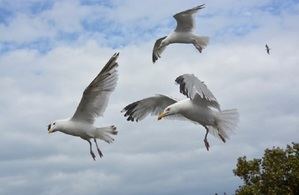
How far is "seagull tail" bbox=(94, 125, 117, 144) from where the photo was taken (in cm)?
1419

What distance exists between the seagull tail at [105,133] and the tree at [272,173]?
13.4 metres

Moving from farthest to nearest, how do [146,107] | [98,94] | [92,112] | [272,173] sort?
1. [272,173]
2. [146,107]
3. [92,112]
4. [98,94]

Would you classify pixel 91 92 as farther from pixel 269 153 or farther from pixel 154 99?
pixel 269 153

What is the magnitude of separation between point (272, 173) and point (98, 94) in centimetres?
1454

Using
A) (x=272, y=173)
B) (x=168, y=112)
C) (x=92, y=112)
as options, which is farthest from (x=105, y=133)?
(x=272, y=173)

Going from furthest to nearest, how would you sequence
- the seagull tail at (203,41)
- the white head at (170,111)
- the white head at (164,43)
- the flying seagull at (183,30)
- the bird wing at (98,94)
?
1. the white head at (164,43)
2. the flying seagull at (183,30)
3. the seagull tail at (203,41)
4. the white head at (170,111)
5. the bird wing at (98,94)

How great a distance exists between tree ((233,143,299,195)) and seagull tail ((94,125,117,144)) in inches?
529

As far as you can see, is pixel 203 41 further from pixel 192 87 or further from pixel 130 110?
pixel 192 87

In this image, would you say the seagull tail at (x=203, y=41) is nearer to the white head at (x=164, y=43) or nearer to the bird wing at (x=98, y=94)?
the white head at (x=164, y=43)

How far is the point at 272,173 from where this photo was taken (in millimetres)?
27062

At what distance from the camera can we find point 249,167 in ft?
90.8

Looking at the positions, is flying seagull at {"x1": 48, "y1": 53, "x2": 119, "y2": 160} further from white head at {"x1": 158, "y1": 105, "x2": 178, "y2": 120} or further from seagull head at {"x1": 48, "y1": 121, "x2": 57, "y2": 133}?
white head at {"x1": 158, "y1": 105, "x2": 178, "y2": 120}

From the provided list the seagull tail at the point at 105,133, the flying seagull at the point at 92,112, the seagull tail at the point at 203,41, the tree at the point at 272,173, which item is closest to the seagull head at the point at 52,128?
the flying seagull at the point at 92,112

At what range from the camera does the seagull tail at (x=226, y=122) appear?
45.9 feet
